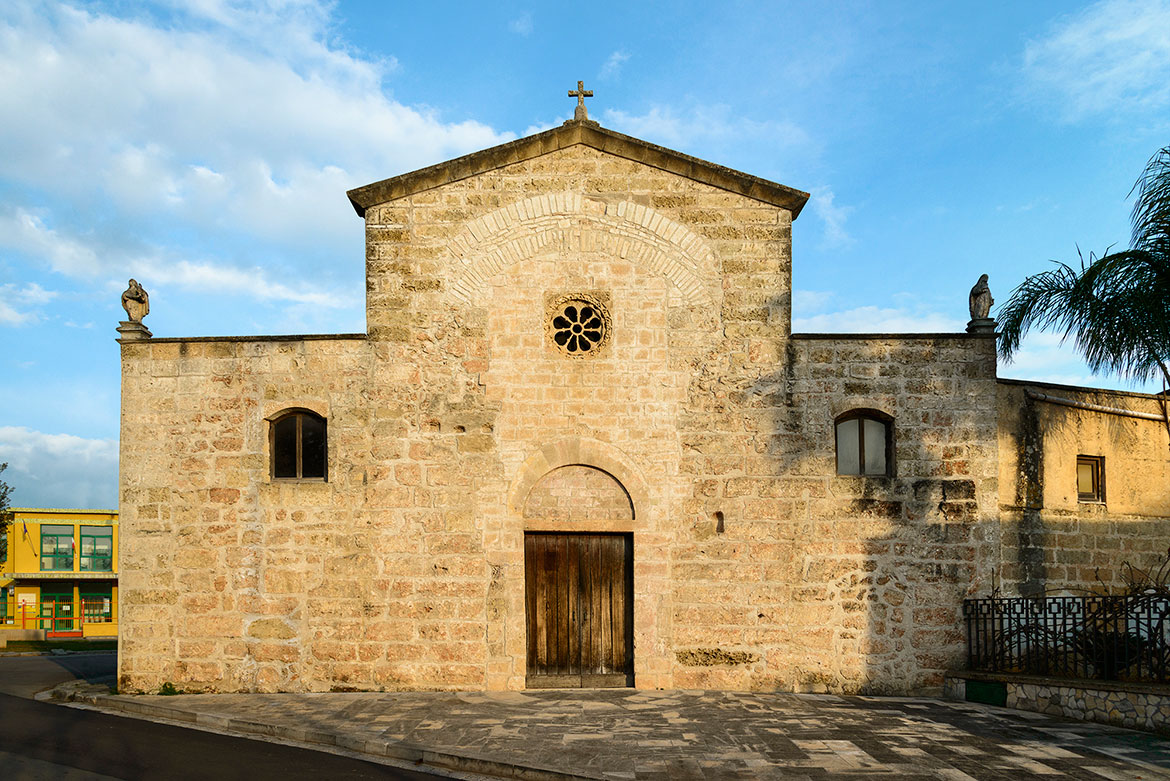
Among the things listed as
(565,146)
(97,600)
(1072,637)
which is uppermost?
(565,146)

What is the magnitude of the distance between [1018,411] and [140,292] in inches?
489

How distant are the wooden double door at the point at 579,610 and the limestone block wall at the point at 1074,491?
512cm

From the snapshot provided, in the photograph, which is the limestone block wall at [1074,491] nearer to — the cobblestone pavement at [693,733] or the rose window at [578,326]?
the cobblestone pavement at [693,733]

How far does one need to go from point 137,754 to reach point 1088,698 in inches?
391

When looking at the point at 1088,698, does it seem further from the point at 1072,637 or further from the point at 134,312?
the point at 134,312

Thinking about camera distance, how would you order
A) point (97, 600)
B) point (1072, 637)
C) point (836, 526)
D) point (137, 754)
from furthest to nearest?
point (97, 600), point (836, 526), point (1072, 637), point (137, 754)

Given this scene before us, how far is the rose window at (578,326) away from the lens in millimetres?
11414

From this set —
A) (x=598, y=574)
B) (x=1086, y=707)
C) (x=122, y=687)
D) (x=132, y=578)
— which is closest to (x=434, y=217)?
(x=598, y=574)

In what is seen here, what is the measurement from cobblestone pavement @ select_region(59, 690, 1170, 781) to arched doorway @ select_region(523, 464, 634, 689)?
15.2 inches

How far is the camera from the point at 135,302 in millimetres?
11727

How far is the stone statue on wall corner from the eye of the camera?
1143cm

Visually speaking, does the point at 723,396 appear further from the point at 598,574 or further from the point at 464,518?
the point at 464,518

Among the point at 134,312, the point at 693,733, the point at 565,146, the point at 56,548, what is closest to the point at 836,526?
the point at 693,733

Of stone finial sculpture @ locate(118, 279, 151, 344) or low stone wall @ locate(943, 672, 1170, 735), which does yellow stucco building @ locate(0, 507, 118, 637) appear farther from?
low stone wall @ locate(943, 672, 1170, 735)
